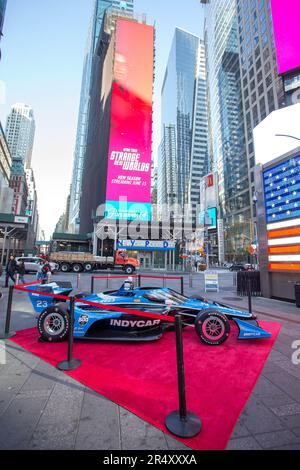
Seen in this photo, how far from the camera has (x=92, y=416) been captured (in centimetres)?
244

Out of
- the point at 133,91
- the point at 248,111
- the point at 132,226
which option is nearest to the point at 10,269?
the point at 132,226

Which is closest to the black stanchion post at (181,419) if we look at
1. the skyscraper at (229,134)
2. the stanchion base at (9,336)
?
the stanchion base at (9,336)

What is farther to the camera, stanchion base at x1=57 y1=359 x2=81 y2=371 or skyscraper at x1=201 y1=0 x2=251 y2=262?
skyscraper at x1=201 y1=0 x2=251 y2=262

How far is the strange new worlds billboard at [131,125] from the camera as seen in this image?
39688mm

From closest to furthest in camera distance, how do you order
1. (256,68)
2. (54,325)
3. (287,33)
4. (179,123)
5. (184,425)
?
(184,425)
(54,325)
(287,33)
(256,68)
(179,123)

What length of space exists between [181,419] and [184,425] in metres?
0.07

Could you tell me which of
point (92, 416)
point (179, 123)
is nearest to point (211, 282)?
point (92, 416)

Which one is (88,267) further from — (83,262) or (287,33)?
(287,33)

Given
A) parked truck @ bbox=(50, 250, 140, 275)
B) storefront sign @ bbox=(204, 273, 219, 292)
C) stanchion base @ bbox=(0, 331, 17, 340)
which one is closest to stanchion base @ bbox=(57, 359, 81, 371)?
stanchion base @ bbox=(0, 331, 17, 340)

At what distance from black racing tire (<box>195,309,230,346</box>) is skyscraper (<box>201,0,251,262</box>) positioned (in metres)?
62.7

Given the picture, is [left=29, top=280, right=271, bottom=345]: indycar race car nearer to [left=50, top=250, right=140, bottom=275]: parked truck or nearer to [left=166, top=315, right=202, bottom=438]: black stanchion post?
[left=166, top=315, right=202, bottom=438]: black stanchion post

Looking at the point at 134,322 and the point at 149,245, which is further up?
the point at 149,245

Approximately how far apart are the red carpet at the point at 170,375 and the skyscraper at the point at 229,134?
2489 inches

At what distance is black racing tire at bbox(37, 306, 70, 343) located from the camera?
4.71m
